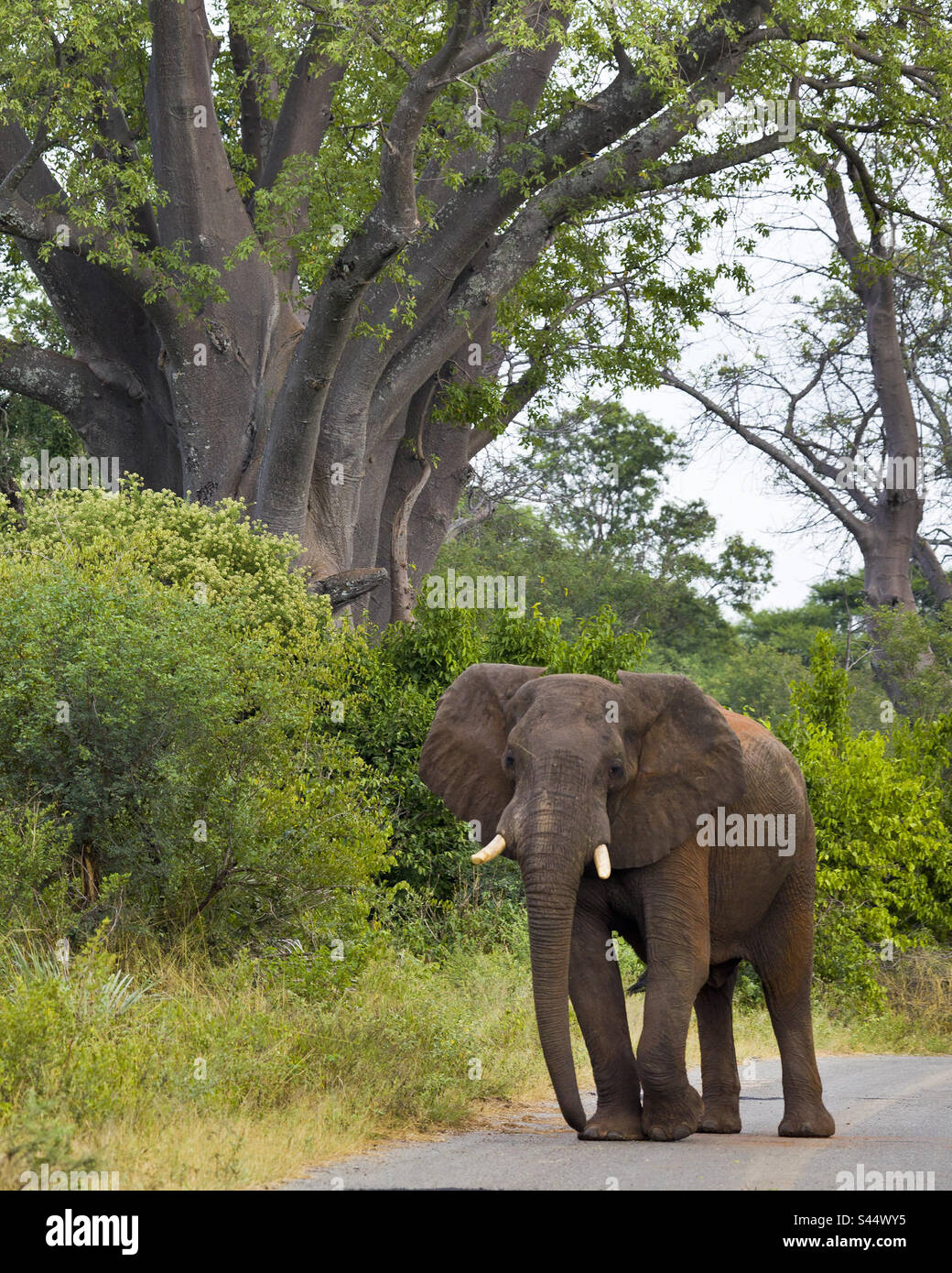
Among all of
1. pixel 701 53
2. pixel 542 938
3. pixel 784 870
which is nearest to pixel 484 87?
pixel 701 53

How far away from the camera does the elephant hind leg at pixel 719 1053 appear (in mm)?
8609

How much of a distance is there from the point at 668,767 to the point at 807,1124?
7.33 ft

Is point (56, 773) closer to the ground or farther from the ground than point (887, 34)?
closer to the ground

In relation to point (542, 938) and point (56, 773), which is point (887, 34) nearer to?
point (56, 773)

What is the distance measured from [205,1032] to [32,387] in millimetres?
14305

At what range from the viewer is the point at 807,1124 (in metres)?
8.41

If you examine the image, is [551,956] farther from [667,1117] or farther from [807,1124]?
[807,1124]

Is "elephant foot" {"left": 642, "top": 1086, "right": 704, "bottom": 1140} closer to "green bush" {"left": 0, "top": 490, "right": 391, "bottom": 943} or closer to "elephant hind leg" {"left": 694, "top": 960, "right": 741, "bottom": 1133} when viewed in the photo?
"elephant hind leg" {"left": 694, "top": 960, "right": 741, "bottom": 1133}

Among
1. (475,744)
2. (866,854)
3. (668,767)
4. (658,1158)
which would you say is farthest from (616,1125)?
(866,854)

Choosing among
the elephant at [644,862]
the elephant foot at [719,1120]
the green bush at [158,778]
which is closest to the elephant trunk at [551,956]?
the elephant at [644,862]

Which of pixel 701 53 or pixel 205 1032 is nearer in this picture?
pixel 205 1032

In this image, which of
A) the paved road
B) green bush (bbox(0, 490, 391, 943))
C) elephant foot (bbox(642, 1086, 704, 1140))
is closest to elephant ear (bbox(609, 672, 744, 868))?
elephant foot (bbox(642, 1086, 704, 1140))

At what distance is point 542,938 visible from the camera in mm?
7102

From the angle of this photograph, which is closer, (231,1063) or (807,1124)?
(231,1063)
